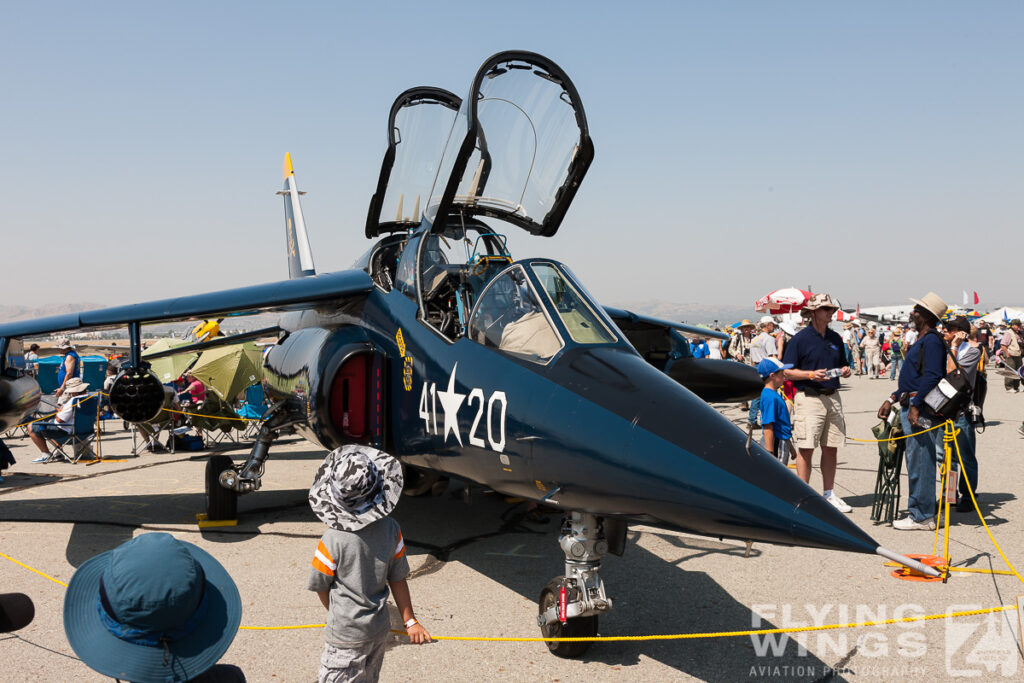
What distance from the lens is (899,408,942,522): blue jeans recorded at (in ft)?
23.1

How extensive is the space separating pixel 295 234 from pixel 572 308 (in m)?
9.56

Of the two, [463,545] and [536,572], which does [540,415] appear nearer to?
[536,572]

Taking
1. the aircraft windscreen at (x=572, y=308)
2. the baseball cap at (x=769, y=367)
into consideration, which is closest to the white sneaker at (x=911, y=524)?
the baseball cap at (x=769, y=367)

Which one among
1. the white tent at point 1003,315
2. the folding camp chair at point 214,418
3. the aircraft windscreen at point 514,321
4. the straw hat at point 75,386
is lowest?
the white tent at point 1003,315

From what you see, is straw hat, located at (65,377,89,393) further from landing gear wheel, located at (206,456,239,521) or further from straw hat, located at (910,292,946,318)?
straw hat, located at (910,292,946,318)

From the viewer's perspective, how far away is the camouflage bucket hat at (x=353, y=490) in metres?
2.90

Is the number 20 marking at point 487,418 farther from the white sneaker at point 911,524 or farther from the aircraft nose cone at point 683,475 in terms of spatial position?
the white sneaker at point 911,524

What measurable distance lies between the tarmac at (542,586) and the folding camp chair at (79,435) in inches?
118

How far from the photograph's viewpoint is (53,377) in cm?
1916

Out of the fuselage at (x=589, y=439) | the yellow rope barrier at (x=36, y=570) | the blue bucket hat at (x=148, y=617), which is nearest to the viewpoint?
the blue bucket hat at (x=148, y=617)

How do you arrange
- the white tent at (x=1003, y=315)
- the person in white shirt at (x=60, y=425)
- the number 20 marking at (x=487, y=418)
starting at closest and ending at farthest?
the number 20 marking at (x=487, y=418)
the person in white shirt at (x=60, y=425)
the white tent at (x=1003, y=315)

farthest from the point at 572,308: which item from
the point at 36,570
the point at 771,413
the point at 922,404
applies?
the point at 36,570

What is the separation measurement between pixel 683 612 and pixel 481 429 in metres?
1.88

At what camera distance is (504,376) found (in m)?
4.63
